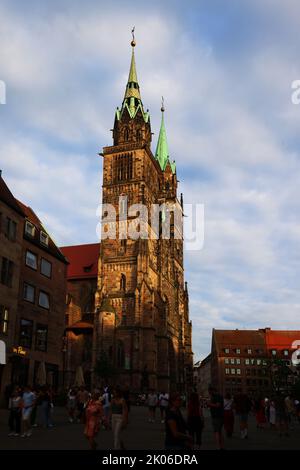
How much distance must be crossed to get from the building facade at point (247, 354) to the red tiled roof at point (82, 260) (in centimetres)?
4907

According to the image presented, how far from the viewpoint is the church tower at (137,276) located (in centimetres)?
5762

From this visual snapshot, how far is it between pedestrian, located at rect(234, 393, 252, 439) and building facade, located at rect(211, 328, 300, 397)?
89.1 meters

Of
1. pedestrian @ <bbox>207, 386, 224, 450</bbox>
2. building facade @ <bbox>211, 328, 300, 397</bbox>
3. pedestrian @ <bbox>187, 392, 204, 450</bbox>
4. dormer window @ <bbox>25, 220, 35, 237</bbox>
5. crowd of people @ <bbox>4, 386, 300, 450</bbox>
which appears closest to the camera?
crowd of people @ <bbox>4, 386, 300, 450</bbox>

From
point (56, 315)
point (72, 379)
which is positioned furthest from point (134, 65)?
point (56, 315)

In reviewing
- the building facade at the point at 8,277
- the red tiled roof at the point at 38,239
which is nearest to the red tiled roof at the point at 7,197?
the building facade at the point at 8,277

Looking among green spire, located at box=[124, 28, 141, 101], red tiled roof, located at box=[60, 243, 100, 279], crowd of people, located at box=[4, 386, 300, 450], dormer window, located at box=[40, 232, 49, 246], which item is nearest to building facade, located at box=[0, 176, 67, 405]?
dormer window, located at box=[40, 232, 49, 246]

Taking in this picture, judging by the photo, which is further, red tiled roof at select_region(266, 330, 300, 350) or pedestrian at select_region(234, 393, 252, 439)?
red tiled roof at select_region(266, 330, 300, 350)

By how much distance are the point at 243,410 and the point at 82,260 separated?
179 ft

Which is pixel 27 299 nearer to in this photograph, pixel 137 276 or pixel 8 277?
pixel 8 277

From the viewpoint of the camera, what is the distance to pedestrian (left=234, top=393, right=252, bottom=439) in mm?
18078

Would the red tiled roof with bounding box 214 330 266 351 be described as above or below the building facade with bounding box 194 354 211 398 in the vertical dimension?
above

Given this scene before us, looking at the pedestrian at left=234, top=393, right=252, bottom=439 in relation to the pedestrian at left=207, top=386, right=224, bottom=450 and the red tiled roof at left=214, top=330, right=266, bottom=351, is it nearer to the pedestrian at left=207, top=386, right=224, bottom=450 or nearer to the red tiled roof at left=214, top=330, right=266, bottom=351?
the pedestrian at left=207, top=386, right=224, bottom=450

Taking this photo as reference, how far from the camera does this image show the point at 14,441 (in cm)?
1472

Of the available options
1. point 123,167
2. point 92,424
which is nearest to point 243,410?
point 92,424
